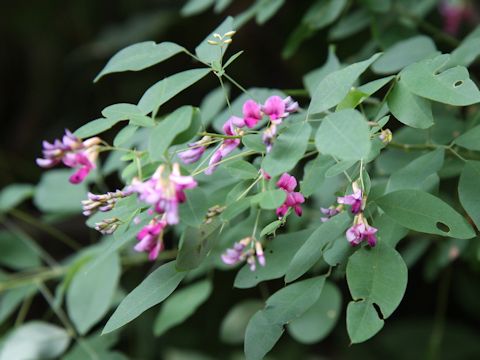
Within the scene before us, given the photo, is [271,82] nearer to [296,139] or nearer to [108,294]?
[108,294]

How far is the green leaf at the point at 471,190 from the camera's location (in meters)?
0.93

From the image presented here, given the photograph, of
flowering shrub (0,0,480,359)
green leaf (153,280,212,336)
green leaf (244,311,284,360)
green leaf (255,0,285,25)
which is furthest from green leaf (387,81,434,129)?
green leaf (153,280,212,336)

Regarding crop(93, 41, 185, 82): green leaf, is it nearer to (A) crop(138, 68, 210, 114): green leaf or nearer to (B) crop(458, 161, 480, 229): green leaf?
(A) crop(138, 68, 210, 114): green leaf

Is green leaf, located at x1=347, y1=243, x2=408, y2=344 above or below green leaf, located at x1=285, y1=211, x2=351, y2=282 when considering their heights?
below

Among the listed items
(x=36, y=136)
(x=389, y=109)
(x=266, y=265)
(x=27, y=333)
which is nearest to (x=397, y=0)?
(x=389, y=109)

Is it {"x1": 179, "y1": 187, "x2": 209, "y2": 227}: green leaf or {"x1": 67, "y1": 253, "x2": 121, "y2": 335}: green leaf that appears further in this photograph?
{"x1": 67, "y1": 253, "x2": 121, "y2": 335}: green leaf

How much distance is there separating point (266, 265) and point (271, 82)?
198 cm

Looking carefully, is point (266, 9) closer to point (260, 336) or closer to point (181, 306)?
point (181, 306)

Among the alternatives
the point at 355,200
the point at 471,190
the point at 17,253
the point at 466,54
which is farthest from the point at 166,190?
the point at 17,253

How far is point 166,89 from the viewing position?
2.88 ft

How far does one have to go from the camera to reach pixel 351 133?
75 centimetres

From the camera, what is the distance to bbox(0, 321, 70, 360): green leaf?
1.55 meters

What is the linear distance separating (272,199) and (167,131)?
5.7 inches

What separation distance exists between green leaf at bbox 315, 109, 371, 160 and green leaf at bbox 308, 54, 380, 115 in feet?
0.23
